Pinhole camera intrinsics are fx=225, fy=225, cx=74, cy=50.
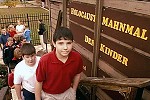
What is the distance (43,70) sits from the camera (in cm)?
246

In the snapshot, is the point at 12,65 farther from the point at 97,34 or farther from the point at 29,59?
the point at 29,59

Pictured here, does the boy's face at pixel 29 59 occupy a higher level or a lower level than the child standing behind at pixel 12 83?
higher

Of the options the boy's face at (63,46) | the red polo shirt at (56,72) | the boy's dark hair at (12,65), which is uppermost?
the boy's face at (63,46)

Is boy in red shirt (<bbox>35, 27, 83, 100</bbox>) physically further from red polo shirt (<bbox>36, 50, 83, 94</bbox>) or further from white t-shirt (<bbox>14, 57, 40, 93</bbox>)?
white t-shirt (<bbox>14, 57, 40, 93</bbox>)

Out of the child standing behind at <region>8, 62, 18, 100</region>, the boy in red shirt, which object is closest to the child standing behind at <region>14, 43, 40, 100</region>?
the boy in red shirt

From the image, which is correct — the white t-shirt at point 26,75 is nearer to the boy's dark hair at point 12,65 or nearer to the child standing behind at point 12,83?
the child standing behind at point 12,83

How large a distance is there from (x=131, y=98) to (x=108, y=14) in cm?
153

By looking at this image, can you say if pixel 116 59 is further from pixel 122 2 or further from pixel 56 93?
pixel 56 93

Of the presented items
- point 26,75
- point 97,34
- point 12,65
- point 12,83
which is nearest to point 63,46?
point 26,75

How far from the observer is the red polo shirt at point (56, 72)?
2.46m

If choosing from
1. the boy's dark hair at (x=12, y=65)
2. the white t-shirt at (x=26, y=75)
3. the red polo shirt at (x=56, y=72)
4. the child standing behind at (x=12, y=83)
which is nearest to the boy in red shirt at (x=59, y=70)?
the red polo shirt at (x=56, y=72)

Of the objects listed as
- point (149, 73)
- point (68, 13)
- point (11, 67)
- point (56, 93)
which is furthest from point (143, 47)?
point (11, 67)

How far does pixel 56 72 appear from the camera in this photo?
2494 mm

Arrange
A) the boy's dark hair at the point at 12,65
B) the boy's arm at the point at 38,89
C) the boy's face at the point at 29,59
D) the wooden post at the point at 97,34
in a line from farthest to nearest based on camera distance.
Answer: the boy's dark hair at the point at 12,65 < the wooden post at the point at 97,34 < the boy's face at the point at 29,59 < the boy's arm at the point at 38,89
